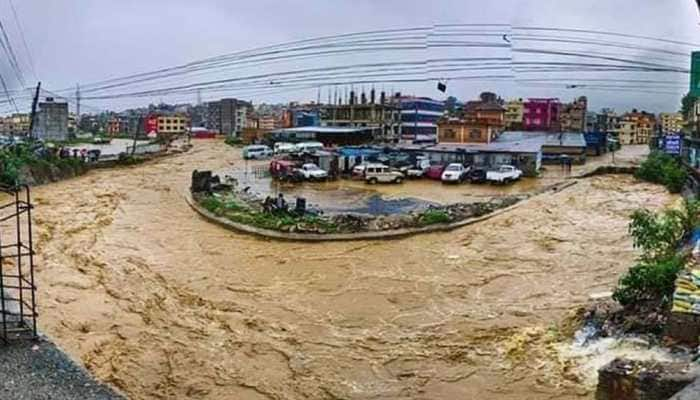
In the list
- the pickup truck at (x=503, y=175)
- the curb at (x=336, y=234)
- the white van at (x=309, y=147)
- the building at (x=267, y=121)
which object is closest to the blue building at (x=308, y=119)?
the building at (x=267, y=121)

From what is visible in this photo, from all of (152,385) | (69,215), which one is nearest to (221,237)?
(69,215)

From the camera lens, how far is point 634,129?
73.8m

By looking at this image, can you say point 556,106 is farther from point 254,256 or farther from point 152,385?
point 152,385

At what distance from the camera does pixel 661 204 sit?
22.3 metres

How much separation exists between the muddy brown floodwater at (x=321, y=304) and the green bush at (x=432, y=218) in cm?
59

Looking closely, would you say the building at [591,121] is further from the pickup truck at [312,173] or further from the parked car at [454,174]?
the pickup truck at [312,173]

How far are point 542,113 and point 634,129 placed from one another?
1788 centimetres

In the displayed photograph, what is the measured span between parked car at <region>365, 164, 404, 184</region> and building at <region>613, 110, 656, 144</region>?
156 ft

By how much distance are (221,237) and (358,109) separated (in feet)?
124

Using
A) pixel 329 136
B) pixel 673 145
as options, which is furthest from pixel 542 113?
pixel 673 145

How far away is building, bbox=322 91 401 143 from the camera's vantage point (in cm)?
5116

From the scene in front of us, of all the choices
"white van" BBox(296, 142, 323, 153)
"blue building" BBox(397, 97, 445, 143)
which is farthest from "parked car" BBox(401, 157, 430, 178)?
"blue building" BBox(397, 97, 445, 143)

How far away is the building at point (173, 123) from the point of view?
73.3 metres

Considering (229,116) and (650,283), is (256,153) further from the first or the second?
(229,116)
